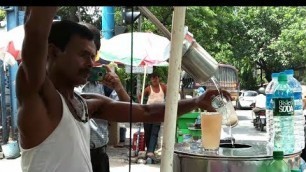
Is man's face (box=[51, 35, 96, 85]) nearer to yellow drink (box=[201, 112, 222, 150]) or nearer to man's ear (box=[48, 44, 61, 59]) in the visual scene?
man's ear (box=[48, 44, 61, 59])

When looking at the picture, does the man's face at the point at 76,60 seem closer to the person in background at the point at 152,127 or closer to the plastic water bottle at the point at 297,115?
the plastic water bottle at the point at 297,115

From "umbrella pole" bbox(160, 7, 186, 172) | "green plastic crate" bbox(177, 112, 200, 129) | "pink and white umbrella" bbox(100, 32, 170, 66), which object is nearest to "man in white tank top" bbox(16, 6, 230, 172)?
"umbrella pole" bbox(160, 7, 186, 172)

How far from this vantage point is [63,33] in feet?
6.25

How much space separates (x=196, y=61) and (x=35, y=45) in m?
0.89

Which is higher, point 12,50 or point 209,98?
point 12,50

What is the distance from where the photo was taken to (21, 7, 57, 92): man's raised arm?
57.2 inches

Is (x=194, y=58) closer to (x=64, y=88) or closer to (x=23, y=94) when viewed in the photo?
(x=64, y=88)

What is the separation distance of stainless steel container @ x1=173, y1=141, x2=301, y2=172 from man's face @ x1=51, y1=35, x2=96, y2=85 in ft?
2.21

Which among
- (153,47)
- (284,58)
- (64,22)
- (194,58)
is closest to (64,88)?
(64,22)

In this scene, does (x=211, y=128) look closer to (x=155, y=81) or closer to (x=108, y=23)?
(x=155, y=81)

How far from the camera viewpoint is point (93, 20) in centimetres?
1777

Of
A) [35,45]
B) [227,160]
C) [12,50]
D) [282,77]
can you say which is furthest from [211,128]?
[12,50]

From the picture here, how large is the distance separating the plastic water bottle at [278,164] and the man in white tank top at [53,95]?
2.79ft

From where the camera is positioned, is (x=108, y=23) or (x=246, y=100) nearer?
(x=108, y=23)
